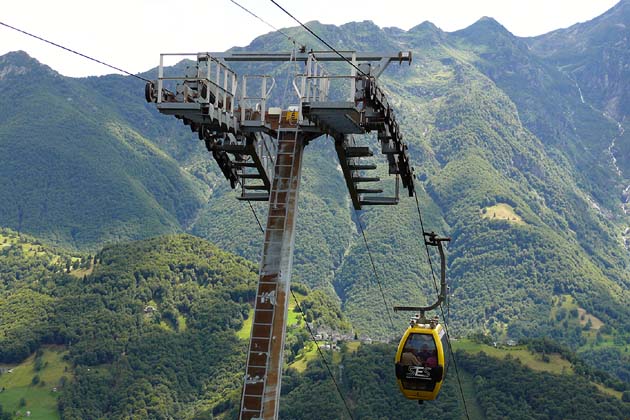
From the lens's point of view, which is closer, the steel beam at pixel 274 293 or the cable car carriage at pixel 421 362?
the steel beam at pixel 274 293

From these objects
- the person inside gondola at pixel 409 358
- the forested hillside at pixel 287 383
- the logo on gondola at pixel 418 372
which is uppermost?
the person inside gondola at pixel 409 358

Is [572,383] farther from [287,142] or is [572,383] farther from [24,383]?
[287,142]

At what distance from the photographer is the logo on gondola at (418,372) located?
32.7 m

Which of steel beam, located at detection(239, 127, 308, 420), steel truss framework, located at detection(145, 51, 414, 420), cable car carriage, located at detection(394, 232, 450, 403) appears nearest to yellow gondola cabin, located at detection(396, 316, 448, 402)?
cable car carriage, located at detection(394, 232, 450, 403)

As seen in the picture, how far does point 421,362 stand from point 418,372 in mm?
330

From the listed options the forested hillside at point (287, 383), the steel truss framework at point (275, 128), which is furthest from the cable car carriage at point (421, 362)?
the forested hillside at point (287, 383)

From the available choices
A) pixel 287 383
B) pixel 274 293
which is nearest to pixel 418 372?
pixel 274 293

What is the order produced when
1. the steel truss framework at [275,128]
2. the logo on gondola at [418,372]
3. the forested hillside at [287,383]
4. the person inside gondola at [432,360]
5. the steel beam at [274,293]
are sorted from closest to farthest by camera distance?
the steel beam at [274,293], the steel truss framework at [275,128], the person inside gondola at [432,360], the logo on gondola at [418,372], the forested hillside at [287,383]

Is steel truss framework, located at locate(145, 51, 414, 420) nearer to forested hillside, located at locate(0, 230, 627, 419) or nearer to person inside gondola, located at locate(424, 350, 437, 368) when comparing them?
person inside gondola, located at locate(424, 350, 437, 368)

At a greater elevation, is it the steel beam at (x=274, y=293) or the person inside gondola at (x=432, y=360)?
the steel beam at (x=274, y=293)

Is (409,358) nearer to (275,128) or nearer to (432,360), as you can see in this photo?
(432,360)

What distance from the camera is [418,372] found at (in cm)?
Answer: 3275

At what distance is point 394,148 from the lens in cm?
2811

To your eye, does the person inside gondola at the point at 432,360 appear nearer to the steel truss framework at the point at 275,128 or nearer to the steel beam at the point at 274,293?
the steel truss framework at the point at 275,128
